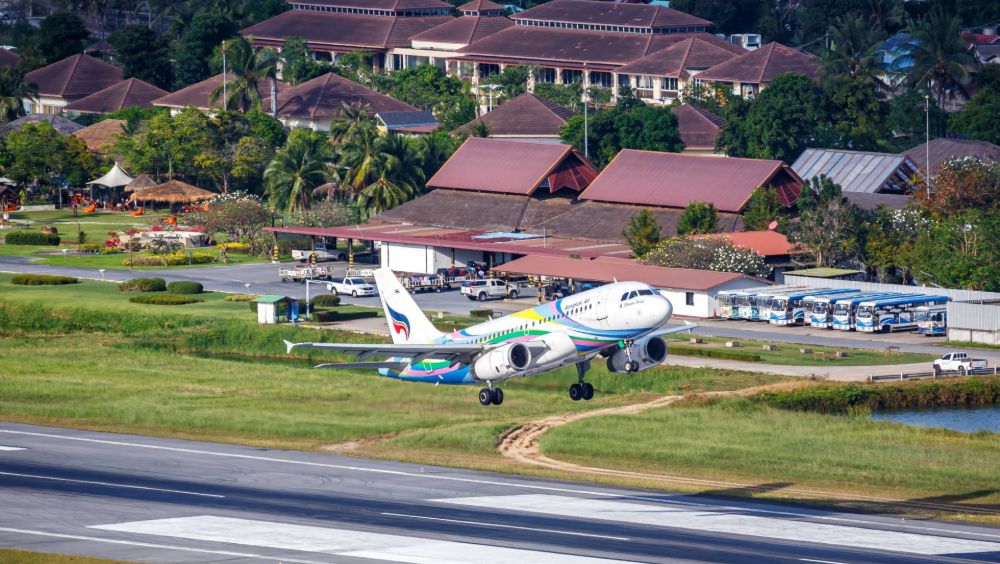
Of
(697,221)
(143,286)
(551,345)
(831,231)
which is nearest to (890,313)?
(831,231)

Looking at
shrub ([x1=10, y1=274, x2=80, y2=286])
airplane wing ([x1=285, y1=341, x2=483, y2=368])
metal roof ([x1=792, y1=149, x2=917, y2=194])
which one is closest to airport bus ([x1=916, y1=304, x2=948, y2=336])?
metal roof ([x1=792, y1=149, x2=917, y2=194])

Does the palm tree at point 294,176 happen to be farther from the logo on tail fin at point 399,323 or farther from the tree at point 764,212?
the logo on tail fin at point 399,323

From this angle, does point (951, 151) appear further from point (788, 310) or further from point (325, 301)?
point (325, 301)

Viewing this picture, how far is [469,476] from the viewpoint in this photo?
88750 mm

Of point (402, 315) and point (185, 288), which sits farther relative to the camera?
point (185, 288)

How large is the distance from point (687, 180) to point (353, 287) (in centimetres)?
3668

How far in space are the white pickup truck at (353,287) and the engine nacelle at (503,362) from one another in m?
72.7

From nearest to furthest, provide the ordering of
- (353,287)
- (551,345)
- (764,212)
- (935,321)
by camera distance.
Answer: (551,345) < (935,321) < (353,287) < (764,212)

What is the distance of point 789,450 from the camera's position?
331 ft

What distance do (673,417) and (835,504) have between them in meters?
26.2

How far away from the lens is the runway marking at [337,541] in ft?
221

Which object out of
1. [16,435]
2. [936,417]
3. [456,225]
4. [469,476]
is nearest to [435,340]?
[469,476]

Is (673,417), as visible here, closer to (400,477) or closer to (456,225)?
(400,477)

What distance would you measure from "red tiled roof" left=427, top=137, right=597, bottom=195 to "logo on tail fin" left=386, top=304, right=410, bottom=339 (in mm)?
81216
